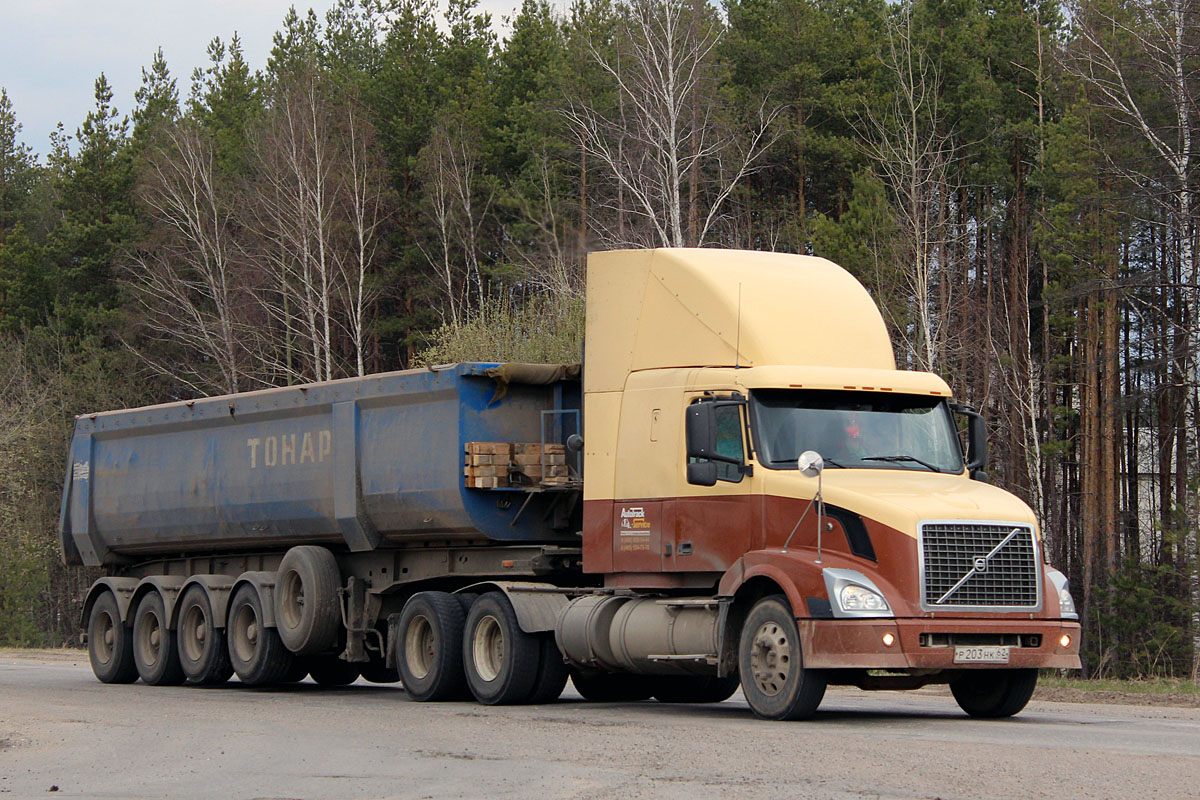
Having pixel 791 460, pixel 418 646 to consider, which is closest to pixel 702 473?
pixel 791 460

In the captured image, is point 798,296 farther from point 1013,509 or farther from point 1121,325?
point 1121,325

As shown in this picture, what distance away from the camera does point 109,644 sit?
22000 millimetres

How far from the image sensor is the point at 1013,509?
42.5 feet

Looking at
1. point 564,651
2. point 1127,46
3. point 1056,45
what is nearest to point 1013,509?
point 564,651

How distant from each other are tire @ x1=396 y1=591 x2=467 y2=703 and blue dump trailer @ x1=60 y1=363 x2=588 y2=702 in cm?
2

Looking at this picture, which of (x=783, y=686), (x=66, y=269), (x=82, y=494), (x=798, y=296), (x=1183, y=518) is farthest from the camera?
(x=66, y=269)

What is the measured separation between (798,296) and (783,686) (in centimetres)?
363

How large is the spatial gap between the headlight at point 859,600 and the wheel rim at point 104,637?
12656 millimetres

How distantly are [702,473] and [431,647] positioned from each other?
435 cm

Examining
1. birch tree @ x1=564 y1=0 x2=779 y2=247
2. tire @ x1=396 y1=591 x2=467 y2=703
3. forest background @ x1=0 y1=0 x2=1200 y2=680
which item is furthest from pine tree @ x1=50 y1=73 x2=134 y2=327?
tire @ x1=396 y1=591 x2=467 y2=703

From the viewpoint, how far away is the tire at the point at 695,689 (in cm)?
1634

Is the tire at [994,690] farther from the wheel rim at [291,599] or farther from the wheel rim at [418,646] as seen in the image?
the wheel rim at [291,599]

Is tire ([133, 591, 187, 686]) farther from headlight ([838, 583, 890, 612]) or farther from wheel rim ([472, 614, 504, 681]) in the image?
headlight ([838, 583, 890, 612])

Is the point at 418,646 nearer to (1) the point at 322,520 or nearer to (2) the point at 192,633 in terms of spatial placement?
(1) the point at 322,520
